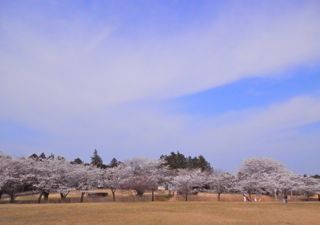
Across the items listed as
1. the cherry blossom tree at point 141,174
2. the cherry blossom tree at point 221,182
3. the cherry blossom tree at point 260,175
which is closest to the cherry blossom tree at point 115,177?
the cherry blossom tree at point 141,174

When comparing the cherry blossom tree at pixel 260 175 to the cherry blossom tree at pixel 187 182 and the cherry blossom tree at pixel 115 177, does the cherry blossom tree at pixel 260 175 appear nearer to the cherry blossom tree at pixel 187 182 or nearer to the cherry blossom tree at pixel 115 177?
the cherry blossom tree at pixel 187 182

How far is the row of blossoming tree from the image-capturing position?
55.1m

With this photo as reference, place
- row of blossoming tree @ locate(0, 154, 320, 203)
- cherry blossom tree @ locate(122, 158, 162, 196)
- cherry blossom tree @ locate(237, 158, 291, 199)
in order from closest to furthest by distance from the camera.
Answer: row of blossoming tree @ locate(0, 154, 320, 203), cherry blossom tree @ locate(122, 158, 162, 196), cherry blossom tree @ locate(237, 158, 291, 199)

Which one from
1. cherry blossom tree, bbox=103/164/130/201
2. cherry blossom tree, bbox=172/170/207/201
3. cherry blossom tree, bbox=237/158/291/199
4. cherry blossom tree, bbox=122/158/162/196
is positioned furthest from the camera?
cherry blossom tree, bbox=237/158/291/199

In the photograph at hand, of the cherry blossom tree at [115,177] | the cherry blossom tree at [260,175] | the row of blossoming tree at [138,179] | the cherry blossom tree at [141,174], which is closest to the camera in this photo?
the row of blossoming tree at [138,179]

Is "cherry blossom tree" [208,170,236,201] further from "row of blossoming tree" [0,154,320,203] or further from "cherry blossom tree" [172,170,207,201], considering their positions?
"cherry blossom tree" [172,170,207,201]

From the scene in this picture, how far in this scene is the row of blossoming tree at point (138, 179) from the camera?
181 ft

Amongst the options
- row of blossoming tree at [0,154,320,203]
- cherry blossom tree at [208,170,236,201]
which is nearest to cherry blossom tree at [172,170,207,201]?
row of blossoming tree at [0,154,320,203]

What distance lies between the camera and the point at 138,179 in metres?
63.3

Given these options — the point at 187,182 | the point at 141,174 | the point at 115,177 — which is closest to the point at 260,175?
the point at 187,182

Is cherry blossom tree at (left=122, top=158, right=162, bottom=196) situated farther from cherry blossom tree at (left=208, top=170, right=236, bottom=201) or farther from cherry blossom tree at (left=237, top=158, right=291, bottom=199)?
cherry blossom tree at (left=237, top=158, right=291, bottom=199)

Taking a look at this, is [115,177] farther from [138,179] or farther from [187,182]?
[187,182]

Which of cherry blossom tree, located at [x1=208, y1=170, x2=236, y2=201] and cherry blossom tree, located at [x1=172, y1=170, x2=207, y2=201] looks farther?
cherry blossom tree, located at [x1=208, y1=170, x2=236, y2=201]

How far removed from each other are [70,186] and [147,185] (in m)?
11.0
